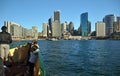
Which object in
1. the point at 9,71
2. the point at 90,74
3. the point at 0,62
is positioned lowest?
the point at 90,74

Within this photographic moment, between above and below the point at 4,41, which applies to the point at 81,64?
below

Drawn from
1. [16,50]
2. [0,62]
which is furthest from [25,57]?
[0,62]

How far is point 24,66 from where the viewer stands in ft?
39.5

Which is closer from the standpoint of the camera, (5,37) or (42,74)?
(42,74)

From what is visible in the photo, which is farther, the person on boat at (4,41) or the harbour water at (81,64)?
the harbour water at (81,64)

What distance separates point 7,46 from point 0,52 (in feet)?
1.47

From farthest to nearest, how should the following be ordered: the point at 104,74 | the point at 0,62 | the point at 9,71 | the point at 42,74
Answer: the point at 104,74 → the point at 9,71 → the point at 42,74 → the point at 0,62

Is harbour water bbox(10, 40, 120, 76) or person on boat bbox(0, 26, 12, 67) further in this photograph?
harbour water bbox(10, 40, 120, 76)

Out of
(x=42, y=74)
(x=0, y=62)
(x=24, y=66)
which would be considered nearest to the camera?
(x=0, y=62)

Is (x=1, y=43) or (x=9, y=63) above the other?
(x=1, y=43)

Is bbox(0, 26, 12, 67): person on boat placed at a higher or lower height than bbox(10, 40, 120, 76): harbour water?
higher

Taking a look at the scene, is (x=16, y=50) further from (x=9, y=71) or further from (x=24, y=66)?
(x=9, y=71)

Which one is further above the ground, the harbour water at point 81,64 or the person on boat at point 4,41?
the person on boat at point 4,41

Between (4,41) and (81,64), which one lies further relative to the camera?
(81,64)
